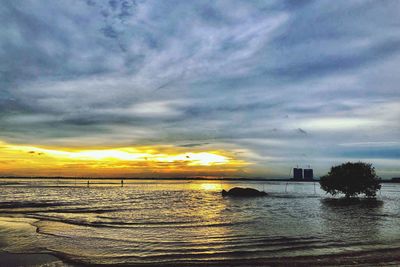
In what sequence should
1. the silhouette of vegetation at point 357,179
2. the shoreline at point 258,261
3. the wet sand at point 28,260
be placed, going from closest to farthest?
the shoreline at point 258,261, the wet sand at point 28,260, the silhouette of vegetation at point 357,179

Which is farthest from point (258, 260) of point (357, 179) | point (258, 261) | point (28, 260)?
point (357, 179)

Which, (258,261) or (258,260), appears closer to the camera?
(258,261)

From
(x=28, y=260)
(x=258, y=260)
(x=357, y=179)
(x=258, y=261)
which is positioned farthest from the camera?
(x=357, y=179)

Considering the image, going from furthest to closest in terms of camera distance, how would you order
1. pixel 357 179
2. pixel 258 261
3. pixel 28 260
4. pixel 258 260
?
pixel 357 179 → pixel 258 260 → pixel 28 260 → pixel 258 261

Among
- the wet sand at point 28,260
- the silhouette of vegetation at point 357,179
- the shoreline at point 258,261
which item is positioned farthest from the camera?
the silhouette of vegetation at point 357,179

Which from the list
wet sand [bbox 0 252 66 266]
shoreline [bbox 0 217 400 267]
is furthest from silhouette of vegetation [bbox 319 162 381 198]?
wet sand [bbox 0 252 66 266]

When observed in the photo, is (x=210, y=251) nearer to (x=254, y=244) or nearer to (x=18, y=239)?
(x=254, y=244)

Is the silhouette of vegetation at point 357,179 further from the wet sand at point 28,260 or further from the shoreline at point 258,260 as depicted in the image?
the wet sand at point 28,260

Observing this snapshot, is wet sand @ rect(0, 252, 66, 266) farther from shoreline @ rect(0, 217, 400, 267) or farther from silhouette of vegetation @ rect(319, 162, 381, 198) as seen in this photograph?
silhouette of vegetation @ rect(319, 162, 381, 198)

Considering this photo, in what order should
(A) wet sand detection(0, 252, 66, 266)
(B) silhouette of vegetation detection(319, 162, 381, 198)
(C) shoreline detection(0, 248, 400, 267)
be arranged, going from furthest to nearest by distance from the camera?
(B) silhouette of vegetation detection(319, 162, 381, 198), (A) wet sand detection(0, 252, 66, 266), (C) shoreline detection(0, 248, 400, 267)

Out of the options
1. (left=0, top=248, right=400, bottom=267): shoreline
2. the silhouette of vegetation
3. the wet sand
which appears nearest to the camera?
(left=0, top=248, right=400, bottom=267): shoreline

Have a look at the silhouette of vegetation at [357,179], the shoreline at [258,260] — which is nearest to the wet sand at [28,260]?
the shoreline at [258,260]

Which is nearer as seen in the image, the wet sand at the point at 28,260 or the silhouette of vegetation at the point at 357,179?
the wet sand at the point at 28,260

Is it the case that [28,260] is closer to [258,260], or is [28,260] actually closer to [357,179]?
[258,260]
